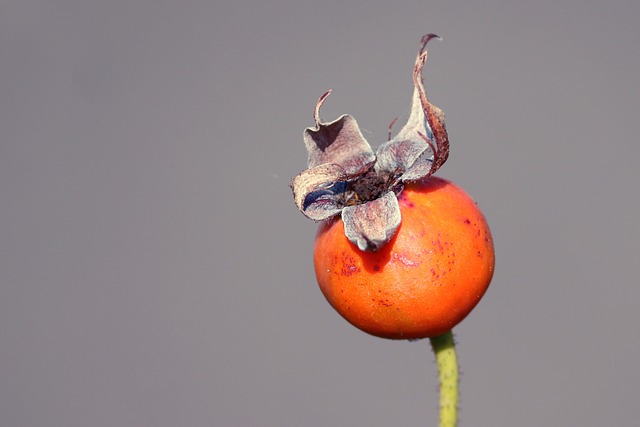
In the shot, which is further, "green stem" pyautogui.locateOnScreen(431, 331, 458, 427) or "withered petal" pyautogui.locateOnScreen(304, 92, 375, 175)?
"withered petal" pyautogui.locateOnScreen(304, 92, 375, 175)

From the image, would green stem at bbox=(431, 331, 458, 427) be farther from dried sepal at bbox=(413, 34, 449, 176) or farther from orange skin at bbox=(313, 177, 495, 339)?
dried sepal at bbox=(413, 34, 449, 176)

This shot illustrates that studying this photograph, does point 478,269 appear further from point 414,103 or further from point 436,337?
point 414,103

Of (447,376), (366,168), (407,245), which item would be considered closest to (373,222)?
(407,245)

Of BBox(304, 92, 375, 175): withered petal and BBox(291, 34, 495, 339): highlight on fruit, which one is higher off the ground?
BBox(304, 92, 375, 175): withered petal

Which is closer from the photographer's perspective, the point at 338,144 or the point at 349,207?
the point at 349,207

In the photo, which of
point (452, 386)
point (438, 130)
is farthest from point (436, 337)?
Answer: point (438, 130)

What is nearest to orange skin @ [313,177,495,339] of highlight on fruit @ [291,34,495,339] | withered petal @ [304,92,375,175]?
highlight on fruit @ [291,34,495,339]
